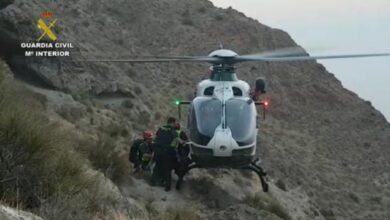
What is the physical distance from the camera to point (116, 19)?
3644 centimetres

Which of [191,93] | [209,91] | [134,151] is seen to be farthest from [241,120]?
[191,93]

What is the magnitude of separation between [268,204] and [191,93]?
46.7 feet

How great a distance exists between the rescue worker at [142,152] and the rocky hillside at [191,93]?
461 mm

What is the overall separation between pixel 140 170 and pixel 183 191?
121 centimetres

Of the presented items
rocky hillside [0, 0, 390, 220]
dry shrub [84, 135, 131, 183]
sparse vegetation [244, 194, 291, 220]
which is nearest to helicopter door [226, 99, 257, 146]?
rocky hillside [0, 0, 390, 220]

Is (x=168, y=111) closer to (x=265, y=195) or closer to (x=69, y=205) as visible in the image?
(x=265, y=195)

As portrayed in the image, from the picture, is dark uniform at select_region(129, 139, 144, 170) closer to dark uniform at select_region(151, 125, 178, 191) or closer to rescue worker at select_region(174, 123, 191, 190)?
dark uniform at select_region(151, 125, 178, 191)

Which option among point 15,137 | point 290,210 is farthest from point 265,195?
point 15,137

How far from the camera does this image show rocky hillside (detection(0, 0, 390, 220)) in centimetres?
1756

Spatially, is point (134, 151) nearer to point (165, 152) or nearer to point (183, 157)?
point (165, 152)

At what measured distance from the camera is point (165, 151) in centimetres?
1447

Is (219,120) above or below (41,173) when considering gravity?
above

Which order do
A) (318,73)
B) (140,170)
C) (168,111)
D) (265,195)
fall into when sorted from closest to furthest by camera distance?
(140,170)
(265,195)
(168,111)
(318,73)

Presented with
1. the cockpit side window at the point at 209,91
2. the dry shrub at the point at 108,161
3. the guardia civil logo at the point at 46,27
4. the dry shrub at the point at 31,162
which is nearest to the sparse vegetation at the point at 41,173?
the dry shrub at the point at 31,162
